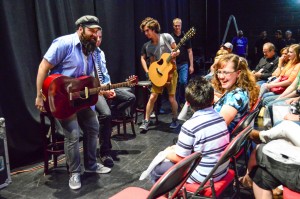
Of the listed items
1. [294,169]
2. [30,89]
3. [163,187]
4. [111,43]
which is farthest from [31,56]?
[294,169]

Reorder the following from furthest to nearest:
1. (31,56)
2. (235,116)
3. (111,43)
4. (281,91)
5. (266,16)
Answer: (266,16), (111,43), (281,91), (31,56), (235,116)

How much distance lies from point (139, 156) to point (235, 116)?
1691 mm

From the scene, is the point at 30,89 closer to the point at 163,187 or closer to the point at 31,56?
the point at 31,56

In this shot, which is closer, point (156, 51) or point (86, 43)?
point (86, 43)

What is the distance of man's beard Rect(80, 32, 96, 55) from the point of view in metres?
3.19

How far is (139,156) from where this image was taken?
4008mm

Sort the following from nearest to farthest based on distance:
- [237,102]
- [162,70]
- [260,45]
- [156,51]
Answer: [237,102] < [162,70] < [156,51] < [260,45]

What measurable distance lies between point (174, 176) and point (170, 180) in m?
0.03

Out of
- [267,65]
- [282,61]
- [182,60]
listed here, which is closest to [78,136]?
[182,60]

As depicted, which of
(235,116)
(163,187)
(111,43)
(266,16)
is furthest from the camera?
(266,16)

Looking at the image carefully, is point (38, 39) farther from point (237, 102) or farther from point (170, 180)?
point (170, 180)

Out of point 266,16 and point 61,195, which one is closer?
point 61,195

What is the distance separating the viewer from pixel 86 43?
10.6ft

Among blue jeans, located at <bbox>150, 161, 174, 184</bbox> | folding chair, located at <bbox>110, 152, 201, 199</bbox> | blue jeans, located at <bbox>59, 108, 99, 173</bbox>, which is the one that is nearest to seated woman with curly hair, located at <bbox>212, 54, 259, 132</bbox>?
blue jeans, located at <bbox>150, 161, 174, 184</bbox>
